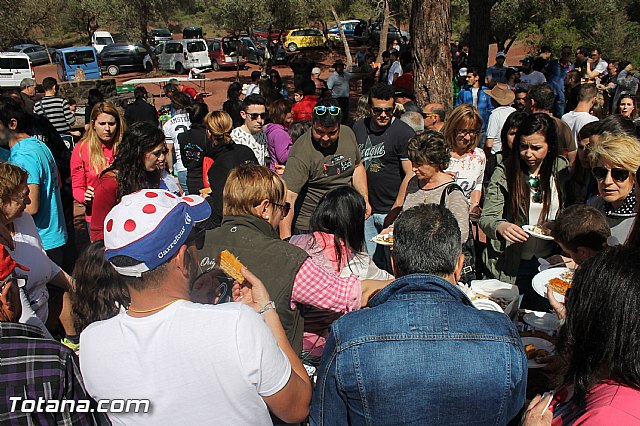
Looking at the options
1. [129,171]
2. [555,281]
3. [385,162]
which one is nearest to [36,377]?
[129,171]

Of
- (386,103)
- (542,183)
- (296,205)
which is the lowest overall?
(296,205)

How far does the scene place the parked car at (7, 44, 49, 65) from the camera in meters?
34.8

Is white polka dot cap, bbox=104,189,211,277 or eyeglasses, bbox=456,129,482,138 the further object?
eyeglasses, bbox=456,129,482,138

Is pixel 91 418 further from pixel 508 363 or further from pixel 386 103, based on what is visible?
pixel 386 103

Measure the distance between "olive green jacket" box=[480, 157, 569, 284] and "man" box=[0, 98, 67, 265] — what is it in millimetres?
3540

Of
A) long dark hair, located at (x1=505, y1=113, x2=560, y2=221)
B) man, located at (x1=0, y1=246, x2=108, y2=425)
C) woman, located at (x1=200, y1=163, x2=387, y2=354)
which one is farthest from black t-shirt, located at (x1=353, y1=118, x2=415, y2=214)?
man, located at (x1=0, y1=246, x2=108, y2=425)

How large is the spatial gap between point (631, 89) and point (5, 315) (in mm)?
12854

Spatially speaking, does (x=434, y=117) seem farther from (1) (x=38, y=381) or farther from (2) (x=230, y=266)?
(1) (x=38, y=381)

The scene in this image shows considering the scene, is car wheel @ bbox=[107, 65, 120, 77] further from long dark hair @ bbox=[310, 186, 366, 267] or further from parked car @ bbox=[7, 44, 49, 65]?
long dark hair @ bbox=[310, 186, 366, 267]

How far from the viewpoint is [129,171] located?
13.3ft

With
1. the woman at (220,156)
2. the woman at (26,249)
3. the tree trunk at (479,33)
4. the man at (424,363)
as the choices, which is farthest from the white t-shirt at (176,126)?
the tree trunk at (479,33)

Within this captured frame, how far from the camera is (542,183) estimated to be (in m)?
4.09

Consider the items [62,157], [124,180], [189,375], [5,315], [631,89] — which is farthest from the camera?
[631,89]

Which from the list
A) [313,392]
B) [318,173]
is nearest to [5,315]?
[313,392]
